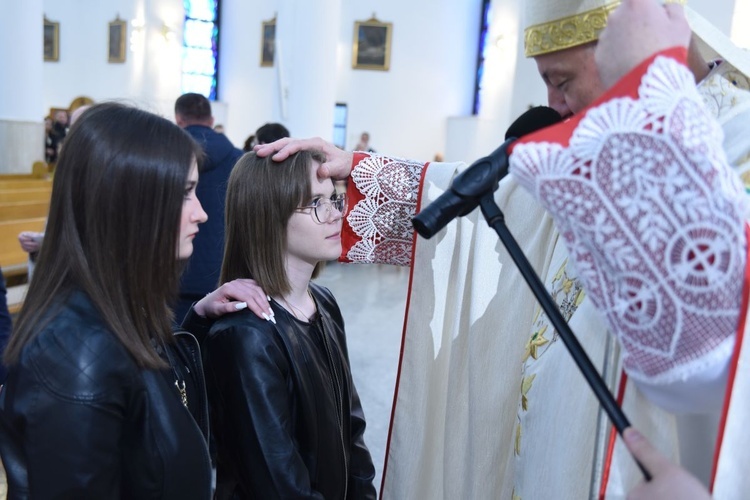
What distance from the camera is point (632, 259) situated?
67cm

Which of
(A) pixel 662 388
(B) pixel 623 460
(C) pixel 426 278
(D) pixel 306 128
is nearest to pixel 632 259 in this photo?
(A) pixel 662 388

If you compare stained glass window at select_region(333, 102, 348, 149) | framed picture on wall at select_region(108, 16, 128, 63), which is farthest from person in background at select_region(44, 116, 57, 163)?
stained glass window at select_region(333, 102, 348, 149)

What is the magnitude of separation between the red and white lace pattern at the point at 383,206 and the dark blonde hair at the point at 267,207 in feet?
0.59

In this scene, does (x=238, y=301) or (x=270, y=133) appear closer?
(x=238, y=301)

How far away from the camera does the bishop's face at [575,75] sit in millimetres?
1201

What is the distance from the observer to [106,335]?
1.08 meters

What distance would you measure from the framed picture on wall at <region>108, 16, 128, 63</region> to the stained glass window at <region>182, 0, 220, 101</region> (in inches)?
52.4

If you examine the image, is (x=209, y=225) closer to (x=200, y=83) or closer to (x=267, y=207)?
(x=267, y=207)

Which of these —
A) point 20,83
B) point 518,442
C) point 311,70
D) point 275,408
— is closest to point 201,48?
point 20,83

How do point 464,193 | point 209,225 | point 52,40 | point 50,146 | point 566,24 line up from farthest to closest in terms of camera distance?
point 52,40 → point 50,146 → point 209,225 → point 566,24 → point 464,193

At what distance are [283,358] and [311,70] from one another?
4.48m

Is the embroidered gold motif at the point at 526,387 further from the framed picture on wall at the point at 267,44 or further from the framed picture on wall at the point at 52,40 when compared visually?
the framed picture on wall at the point at 52,40

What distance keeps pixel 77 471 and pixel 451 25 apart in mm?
14161

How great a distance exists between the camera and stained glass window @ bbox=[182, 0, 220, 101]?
49.1ft
